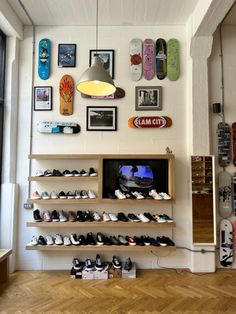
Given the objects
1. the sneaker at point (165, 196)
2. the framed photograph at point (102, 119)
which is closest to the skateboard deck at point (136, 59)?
the framed photograph at point (102, 119)

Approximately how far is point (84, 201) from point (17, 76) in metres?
2.20

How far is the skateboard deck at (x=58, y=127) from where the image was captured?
357cm

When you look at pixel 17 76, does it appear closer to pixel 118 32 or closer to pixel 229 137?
pixel 118 32

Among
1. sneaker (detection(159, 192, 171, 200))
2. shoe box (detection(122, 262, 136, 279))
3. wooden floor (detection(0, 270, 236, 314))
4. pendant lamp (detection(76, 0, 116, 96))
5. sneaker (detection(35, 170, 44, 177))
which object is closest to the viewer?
pendant lamp (detection(76, 0, 116, 96))

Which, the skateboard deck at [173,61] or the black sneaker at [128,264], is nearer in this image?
the black sneaker at [128,264]

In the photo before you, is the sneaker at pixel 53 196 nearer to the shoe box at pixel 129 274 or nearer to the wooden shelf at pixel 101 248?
the wooden shelf at pixel 101 248

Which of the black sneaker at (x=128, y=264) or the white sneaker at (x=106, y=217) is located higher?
the white sneaker at (x=106, y=217)

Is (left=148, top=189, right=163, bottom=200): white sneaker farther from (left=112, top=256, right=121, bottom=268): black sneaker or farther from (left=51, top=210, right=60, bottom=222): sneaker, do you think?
(left=51, top=210, right=60, bottom=222): sneaker

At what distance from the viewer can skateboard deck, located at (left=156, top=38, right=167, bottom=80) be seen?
3.67 metres

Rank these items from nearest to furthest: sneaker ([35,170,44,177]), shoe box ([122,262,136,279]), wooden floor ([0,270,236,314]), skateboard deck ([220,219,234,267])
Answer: wooden floor ([0,270,236,314]) → shoe box ([122,262,136,279]) → sneaker ([35,170,44,177]) → skateboard deck ([220,219,234,267])

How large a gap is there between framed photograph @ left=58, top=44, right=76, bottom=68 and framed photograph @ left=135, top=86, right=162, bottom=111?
1137mm

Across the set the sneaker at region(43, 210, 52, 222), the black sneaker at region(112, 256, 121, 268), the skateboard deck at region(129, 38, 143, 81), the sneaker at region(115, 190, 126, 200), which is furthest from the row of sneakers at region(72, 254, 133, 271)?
the skateboard deck at region(129, 38, 143, 81)

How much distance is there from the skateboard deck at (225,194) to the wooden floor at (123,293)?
846mm

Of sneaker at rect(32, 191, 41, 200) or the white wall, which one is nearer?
sneaker at rect(32, 191, 41, 200)
